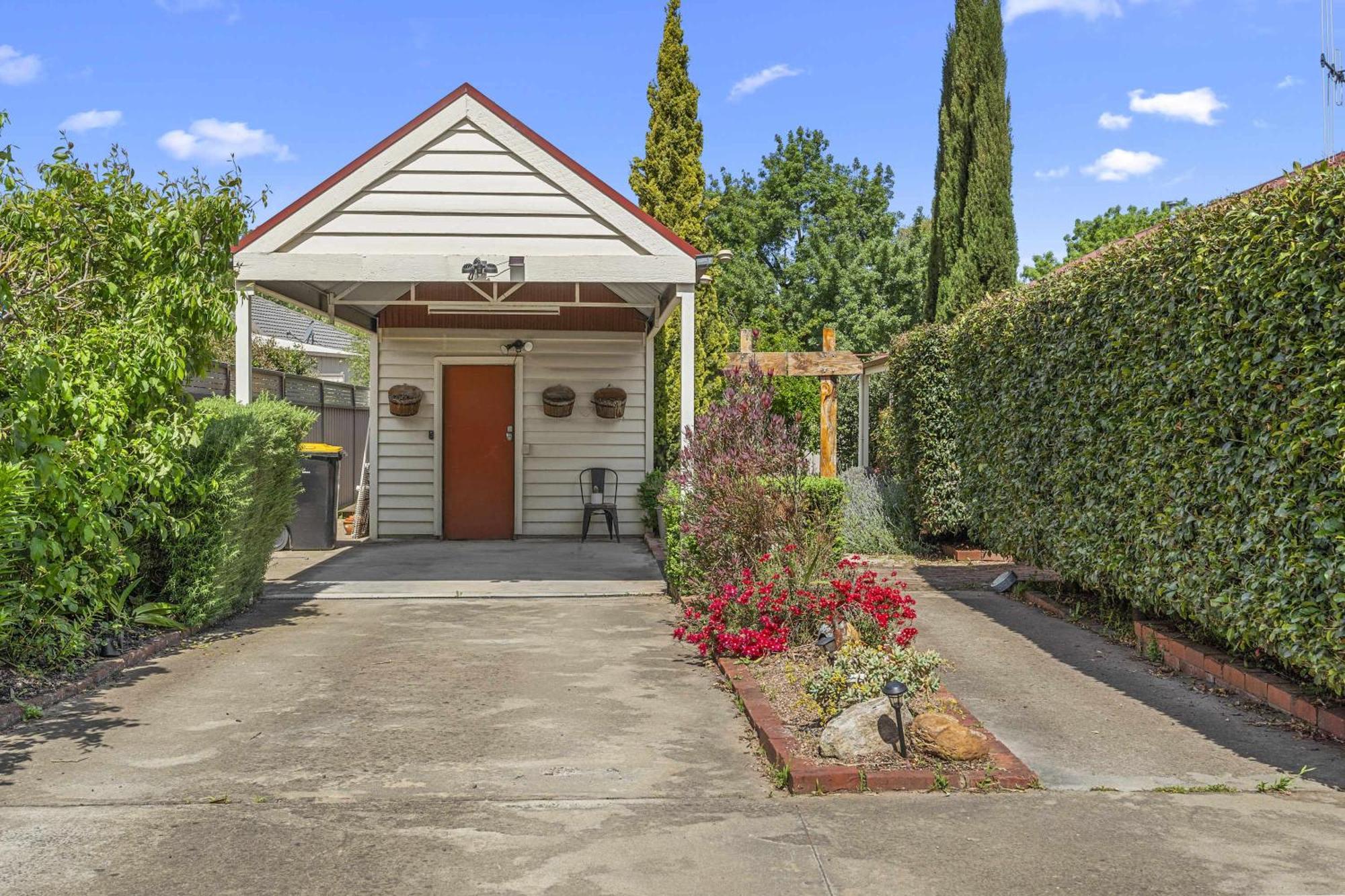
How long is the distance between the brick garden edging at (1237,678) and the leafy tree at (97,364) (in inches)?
239

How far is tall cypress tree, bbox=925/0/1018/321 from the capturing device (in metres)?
14.7

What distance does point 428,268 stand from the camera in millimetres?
8922

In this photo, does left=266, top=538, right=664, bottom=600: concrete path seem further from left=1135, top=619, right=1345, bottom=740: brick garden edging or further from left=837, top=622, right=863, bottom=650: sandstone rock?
left=1135, top=619, right=1345, bottom=740: brick garden edging

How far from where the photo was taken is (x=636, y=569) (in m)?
10.9

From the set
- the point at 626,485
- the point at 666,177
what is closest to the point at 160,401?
the point at 626,485

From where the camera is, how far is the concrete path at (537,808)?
351cm

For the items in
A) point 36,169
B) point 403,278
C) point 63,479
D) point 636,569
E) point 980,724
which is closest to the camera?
point 980,724

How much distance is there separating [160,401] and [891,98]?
Result: 23757 mm

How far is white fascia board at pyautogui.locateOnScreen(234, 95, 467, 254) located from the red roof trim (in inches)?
1.2

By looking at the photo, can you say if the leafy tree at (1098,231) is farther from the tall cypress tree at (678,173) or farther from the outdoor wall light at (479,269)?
the outdoor wall light at (479,269)

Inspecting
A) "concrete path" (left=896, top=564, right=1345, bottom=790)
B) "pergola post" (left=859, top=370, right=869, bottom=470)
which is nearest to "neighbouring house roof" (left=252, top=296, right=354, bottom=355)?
"pergola post" (left=859, top=370, right=869, bottom=470)

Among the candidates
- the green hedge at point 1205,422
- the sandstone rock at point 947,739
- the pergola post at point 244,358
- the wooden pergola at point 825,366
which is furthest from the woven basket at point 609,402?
the sandstone rock at point 947,739

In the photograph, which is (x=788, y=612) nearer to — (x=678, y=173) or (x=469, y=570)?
(x=469, y=570)

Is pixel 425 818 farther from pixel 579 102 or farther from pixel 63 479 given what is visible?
pixel 579 102
